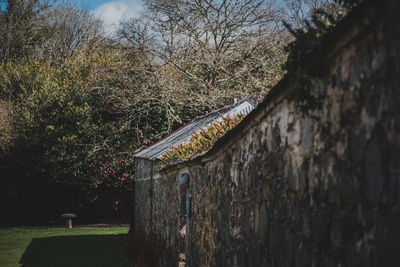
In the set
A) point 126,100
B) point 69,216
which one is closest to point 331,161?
point 126,100

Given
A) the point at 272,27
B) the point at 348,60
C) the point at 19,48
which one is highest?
the point at 19,48

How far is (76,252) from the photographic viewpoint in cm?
1289

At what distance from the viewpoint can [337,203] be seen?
2.16m

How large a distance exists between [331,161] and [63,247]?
1318cm

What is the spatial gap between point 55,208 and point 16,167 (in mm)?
2756

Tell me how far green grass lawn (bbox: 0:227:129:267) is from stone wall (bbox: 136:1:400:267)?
8176mm

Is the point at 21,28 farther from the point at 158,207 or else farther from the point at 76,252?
the point at 158,207

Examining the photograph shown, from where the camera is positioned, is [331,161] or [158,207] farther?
[158,207]

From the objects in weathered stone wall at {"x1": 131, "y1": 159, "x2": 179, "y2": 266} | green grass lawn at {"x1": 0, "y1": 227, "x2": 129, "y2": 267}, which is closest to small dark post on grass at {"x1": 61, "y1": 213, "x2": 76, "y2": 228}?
green grass lawn at {"x1": 0, "y1": 227, "x2": 129, "y2": 267}

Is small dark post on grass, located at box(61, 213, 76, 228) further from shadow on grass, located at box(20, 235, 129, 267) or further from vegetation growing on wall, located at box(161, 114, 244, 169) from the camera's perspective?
vegetation growing on wall, located at box(161, 114, 244, 169)

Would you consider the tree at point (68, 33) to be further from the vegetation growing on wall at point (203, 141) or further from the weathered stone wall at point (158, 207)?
the vegetation growing on wall at point (203, 141)

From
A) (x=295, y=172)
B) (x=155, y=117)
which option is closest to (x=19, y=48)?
(x=155, y=117)

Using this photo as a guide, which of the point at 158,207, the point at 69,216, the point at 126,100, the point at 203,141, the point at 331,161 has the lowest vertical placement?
the point at 69,216

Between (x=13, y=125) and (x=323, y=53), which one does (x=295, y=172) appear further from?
(x=13, y=125)
